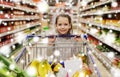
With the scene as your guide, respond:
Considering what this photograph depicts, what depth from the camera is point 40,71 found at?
1.50 metres

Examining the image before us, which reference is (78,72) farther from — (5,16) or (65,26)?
(5,16)

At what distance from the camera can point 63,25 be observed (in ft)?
8.66

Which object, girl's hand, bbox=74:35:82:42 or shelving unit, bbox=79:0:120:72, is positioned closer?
girl's hand, bbox=74:35:82:42

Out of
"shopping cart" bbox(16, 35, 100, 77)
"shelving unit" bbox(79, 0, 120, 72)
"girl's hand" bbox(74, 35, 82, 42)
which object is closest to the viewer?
"shopping cart" bbox(16, 35, 100, 77)

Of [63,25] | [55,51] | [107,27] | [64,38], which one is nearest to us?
[55,51]

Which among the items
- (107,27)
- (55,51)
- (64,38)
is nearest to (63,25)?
(64,38)

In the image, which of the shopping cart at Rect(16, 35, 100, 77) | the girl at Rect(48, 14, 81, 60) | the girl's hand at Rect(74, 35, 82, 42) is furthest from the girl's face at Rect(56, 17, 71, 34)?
the shopping cart at Rect(16, 35, 100, 77)

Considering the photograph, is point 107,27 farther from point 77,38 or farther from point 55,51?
point 55,51

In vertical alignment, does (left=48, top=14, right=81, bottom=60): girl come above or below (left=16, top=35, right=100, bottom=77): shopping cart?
above

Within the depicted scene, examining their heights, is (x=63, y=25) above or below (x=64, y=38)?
above

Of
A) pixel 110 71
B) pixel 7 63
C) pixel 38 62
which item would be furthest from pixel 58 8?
pixel 7 63

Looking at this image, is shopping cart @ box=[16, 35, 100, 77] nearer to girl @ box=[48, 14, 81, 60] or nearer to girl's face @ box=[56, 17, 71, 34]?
girl @ box=[48, 14, 81, 60]

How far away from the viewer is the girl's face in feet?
8.58

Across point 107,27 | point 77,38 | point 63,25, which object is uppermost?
point 63,25
